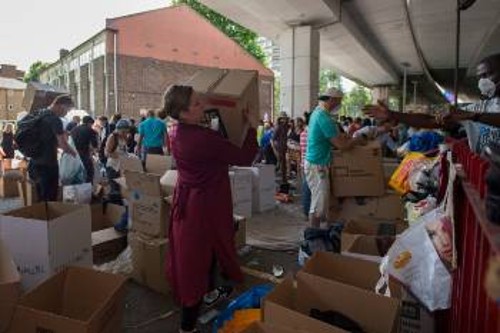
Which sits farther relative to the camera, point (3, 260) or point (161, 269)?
point (161, 269)

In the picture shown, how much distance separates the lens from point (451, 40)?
15.2m

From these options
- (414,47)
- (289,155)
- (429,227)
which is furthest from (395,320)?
(414,47)

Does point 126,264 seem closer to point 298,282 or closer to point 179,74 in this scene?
point 298,282

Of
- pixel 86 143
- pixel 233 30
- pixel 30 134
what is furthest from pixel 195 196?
pixel 233 30

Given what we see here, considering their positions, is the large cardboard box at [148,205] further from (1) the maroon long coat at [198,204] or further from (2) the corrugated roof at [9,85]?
(2) the corrugated roof at [9,85]

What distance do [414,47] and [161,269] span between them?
15528 millimetres

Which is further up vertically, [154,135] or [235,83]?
[235,83]

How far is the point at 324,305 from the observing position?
2119 millimetres

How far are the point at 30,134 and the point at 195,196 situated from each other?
2415 mm

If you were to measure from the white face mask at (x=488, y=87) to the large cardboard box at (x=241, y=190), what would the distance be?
3.53m

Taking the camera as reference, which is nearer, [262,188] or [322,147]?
[322,147]

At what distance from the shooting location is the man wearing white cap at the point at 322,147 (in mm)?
4535

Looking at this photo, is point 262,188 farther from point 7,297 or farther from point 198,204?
point 7,297

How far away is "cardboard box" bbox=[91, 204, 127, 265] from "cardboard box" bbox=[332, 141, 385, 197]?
216 cm
